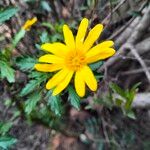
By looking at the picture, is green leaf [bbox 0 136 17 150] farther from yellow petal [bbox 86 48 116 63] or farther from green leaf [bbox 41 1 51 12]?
green leaf [bbox 41 1 51 12]

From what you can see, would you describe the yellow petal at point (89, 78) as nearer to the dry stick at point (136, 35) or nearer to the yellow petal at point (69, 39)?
the yellow petal at point (69, 39)

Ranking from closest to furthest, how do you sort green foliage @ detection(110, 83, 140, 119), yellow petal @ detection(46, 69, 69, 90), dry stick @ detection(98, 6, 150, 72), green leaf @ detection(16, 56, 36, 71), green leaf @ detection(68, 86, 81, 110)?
yellow petal @ detection(46, 69, 69, 90) → green leaf @ detection(68, 86, 81, 110) → green leaf @ detection(16, 56, 36, 71) → green foliage @ detection(110, 83, 140, 119) → dry stick @ detection(98, 6, 150, 72)

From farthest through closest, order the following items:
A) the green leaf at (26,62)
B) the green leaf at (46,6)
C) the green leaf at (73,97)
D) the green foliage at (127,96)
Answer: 1. the green leaf at (46,6)
2. the green foliage at (127,96)
3. the green leaf at (26,62)
4. the green leaf at (73,97)

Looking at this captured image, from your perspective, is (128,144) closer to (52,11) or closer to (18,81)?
(18,81)

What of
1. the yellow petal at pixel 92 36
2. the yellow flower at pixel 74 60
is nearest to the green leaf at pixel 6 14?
the yellow flower at pixel 74 60

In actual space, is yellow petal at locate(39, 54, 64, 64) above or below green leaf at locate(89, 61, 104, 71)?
above

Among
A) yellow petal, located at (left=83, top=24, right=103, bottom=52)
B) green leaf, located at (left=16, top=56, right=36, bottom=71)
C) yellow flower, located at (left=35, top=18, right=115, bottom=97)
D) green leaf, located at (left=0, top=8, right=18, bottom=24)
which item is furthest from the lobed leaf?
yellow petal, located at (left=83, top=24, right=103, bottom=52)

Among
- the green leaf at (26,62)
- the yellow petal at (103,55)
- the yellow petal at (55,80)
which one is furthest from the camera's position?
the green leaf at (26,62)

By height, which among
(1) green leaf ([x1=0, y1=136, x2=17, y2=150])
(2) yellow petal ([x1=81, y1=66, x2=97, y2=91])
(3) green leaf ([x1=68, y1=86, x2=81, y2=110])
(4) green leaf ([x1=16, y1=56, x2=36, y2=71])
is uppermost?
(4) green leaf ([x1=16, y1=56, x2=36, y2=71])
